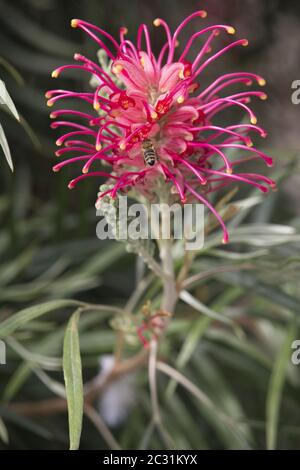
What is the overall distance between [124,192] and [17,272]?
372 millimetres

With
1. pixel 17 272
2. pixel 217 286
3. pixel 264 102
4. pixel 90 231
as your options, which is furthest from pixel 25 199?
pixel 264 102

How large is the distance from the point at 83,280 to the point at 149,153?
32cm

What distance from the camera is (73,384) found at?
440 mm

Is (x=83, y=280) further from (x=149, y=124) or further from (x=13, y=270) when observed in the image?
(x=149, y=124)

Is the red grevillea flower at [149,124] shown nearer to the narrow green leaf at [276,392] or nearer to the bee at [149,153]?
the bee at [149,153]

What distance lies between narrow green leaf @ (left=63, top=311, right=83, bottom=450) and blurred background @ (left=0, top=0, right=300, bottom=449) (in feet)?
0.68

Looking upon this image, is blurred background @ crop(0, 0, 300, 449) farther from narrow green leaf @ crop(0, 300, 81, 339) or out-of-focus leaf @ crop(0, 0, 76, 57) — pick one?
narrow green leaf @ crop(0, 300, 81, 339)

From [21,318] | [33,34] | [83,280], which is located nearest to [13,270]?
[83,280]

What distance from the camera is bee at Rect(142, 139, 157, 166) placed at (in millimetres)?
444

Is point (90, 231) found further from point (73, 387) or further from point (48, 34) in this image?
point (73, 387)

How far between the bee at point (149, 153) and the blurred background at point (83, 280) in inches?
7.0

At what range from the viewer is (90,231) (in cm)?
104

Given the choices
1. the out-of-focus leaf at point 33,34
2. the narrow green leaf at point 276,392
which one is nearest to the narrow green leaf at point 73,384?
the narrow green leaf at point 276,392

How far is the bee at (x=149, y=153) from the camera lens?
0.44 m
